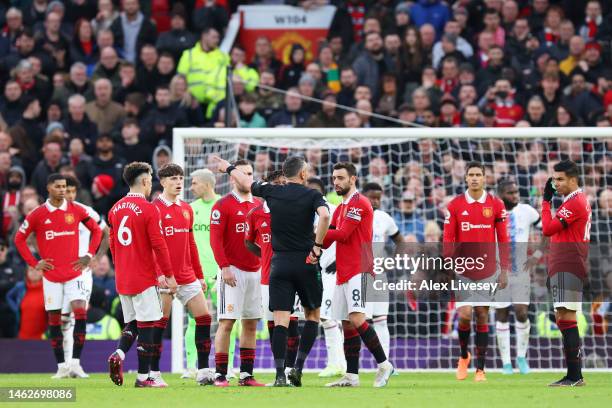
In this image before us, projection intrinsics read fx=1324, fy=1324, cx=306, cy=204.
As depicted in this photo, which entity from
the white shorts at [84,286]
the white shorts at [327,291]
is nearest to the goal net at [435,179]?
the white shorts at [327,291]

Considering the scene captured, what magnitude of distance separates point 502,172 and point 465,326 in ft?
13.0

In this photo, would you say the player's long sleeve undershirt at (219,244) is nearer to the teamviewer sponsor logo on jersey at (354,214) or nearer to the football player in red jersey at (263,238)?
the football player in red jersey at (263,238)

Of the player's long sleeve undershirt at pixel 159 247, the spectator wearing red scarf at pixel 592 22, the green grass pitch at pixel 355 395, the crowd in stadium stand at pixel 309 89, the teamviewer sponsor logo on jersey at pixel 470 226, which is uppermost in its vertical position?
the spectator wearing red scarf at pixel 592 22

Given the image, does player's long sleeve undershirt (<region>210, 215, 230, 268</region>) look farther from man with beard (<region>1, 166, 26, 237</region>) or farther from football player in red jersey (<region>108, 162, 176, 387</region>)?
man with beard (<region>1, 166, 26, 237</region>)

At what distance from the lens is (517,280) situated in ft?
52.8

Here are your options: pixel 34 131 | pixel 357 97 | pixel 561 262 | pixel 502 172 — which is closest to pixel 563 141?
pixel 502 172

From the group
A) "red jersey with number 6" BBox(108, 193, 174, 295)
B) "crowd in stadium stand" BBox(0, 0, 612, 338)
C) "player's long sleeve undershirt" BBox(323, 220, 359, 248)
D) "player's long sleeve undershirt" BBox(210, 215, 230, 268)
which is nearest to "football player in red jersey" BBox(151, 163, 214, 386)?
"player's long sleeve undershirt" BBox(210, 215, 230, 268)

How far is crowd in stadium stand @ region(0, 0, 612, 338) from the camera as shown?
736 inches

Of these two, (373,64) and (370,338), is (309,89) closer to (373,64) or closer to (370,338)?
(373,64)

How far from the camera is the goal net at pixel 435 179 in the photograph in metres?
16.8

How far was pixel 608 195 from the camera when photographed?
17953mm

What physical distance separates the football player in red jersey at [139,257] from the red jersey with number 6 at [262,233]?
93cm

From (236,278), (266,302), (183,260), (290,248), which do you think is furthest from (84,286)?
(290,248)

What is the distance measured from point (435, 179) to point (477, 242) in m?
4.11
